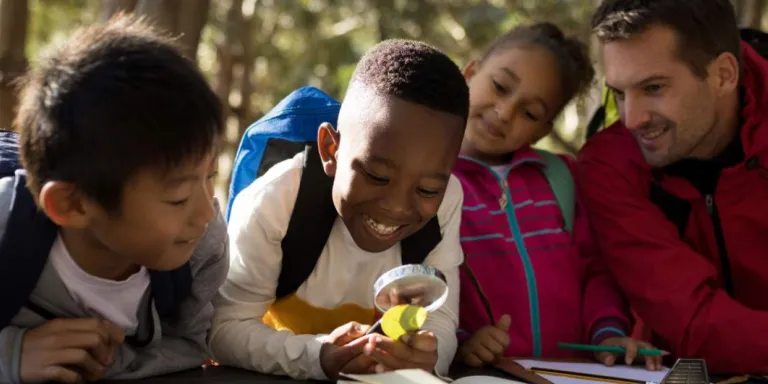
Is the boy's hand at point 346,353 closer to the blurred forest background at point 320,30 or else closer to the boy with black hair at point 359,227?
the boy with black hair at point 359,227

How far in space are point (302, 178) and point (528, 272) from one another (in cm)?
75

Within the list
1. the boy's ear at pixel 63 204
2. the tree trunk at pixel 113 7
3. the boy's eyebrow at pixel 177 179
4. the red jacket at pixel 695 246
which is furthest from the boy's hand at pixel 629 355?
the tree trunk at pixel 113 7

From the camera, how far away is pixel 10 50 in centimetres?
322

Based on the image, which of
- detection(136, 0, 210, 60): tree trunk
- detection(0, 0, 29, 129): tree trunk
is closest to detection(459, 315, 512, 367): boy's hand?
detection(136, 0, 210, 60): tree trunk

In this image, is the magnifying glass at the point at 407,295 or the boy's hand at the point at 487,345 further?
the boy's hand at the point at 487,345

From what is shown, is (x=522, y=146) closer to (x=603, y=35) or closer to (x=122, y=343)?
(x=603, y=35)

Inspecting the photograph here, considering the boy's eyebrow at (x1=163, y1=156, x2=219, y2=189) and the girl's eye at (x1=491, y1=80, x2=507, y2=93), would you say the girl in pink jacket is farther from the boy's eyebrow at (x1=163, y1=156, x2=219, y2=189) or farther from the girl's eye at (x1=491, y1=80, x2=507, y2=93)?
the boy's eyebrow at (x1=163, y1=156, x2=219, y2=189)

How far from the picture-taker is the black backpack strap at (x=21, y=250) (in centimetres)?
169

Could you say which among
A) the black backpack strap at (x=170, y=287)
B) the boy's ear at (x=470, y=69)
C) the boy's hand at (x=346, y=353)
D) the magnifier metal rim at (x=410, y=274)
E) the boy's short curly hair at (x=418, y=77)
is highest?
the boy's short curly hair at (x=418, y=77)

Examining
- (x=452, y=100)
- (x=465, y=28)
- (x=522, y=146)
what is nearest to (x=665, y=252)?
(x=522, y=146)

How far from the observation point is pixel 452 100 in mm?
2070

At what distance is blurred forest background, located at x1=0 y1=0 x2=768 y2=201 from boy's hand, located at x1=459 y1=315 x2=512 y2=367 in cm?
290

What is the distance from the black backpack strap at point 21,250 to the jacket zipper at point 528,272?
130cm

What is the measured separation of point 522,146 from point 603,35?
1.26ft
